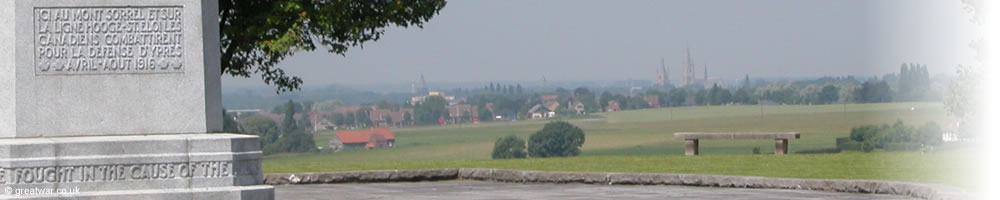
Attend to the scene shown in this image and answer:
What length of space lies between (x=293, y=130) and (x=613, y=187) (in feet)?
263

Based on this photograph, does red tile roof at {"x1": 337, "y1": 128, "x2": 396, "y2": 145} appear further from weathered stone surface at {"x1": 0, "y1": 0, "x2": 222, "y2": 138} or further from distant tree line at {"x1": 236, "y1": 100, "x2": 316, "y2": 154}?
weathered stone surface at {"x1": 0, "y1": 0, "x2": 222, "y2": 138}

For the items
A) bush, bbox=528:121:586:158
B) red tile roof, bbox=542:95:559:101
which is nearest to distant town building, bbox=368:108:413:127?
red tile roof, bbox=542:95:559:101

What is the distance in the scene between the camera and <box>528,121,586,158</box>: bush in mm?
91075

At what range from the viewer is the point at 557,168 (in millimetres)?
19922

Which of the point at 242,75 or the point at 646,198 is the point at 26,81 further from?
the point at 242,75

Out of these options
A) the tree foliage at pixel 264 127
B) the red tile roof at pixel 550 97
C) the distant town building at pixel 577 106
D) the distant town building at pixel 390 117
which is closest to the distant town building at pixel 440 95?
the distant town building at pixel 390 117

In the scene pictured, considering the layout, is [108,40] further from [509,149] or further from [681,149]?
[681,149]

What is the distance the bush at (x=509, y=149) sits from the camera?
9519 centimetres

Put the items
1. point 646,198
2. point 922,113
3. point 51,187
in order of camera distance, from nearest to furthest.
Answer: point 922,113
point 51,187
point 646,198

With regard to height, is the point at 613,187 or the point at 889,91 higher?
the point at 889,91

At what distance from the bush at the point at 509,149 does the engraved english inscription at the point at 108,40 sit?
81.3 meters

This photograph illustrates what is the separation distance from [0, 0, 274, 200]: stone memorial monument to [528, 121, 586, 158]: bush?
77438mm

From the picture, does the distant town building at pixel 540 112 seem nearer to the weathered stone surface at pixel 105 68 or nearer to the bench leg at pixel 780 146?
the bench leg at pixel 780 146

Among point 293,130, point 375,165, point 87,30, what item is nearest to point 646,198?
point 87,30
